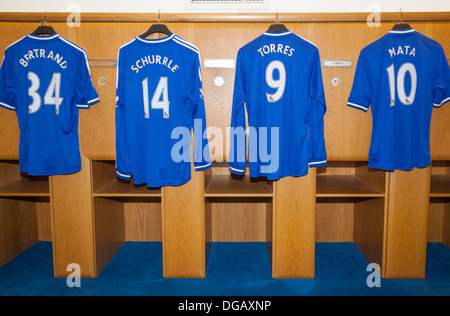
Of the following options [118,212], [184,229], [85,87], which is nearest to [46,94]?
[85,87]

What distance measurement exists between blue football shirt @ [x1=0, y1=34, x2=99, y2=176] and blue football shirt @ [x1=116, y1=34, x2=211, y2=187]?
0.29 metres

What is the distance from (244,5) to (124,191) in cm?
182

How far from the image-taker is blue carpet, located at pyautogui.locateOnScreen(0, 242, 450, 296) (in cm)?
196

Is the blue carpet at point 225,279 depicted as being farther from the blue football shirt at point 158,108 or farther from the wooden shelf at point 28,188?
the blue football shirt at point 158,108

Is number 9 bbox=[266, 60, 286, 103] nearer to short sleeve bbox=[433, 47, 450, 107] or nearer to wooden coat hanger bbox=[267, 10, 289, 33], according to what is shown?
wooden coat hanger bbox=[267, 10, 289, 33]

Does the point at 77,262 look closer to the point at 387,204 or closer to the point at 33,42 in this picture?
the point at 33,42

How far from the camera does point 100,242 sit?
7.42 ft

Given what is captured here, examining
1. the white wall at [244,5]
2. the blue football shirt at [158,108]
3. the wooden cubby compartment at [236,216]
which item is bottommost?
the wooden cubby compartment at [236,216]

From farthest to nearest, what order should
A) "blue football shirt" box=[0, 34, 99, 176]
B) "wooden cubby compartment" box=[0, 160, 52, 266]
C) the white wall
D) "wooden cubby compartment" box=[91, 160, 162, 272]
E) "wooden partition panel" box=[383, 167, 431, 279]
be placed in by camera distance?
the white wall < "wooden cubby compartment" box=[0, 160, 52, 266] < "wooden cubby compartment" box=[91, 160, 162, 272] < "wooden partition panel" box=[383, 167, 431, 279] < "blue football shirt" box=[0, 34, 99, 176]

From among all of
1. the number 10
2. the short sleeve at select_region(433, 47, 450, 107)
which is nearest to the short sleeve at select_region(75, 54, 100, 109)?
the number 10

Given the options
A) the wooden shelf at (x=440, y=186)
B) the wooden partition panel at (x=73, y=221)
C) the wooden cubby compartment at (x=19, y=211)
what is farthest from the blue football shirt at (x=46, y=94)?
the wooden shelf at (x=440, y=186)

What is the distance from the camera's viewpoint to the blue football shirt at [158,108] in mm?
1867

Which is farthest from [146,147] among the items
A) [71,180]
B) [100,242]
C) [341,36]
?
[341,36]
